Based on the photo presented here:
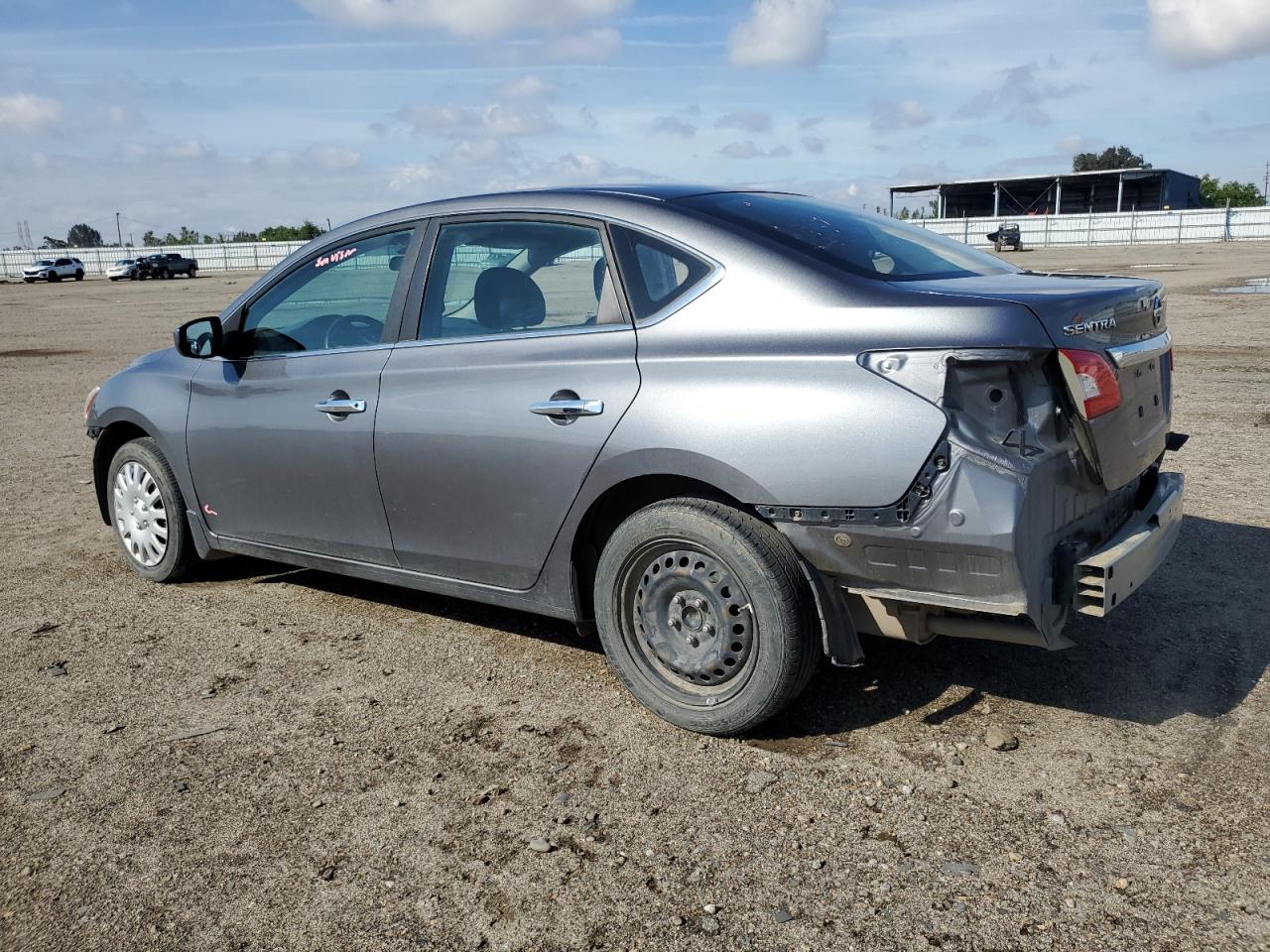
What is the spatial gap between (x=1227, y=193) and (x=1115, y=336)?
11930 cm

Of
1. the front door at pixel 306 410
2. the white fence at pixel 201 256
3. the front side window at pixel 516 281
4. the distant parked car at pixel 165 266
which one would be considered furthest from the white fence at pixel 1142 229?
the front side window at pixel 516 281

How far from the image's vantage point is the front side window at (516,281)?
151 inches

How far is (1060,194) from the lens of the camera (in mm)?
80562

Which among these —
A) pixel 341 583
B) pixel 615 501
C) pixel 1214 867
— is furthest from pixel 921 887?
pixel 341 583

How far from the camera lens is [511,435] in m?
3.84

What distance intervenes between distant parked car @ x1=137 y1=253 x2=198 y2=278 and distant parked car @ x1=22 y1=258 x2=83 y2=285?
4.31 metres

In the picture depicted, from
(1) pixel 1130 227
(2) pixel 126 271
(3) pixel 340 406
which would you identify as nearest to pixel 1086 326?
(3) pixel 340 406

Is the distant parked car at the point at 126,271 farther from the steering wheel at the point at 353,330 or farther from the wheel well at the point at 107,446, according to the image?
the steering wheel at the point at 353,330

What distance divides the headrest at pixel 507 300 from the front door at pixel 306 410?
430mm

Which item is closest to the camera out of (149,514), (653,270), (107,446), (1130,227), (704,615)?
(704,615)

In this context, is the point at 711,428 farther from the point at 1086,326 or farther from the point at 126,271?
the point at 126,271

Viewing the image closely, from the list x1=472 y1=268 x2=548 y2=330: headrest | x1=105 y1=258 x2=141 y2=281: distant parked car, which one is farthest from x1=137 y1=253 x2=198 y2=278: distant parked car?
x1=472 y1=268 x2=548 y2=330: headrest

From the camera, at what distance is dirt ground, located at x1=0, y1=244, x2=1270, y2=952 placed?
2.66 m

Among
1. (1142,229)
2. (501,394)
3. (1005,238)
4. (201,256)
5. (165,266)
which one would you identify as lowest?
(501,394)
